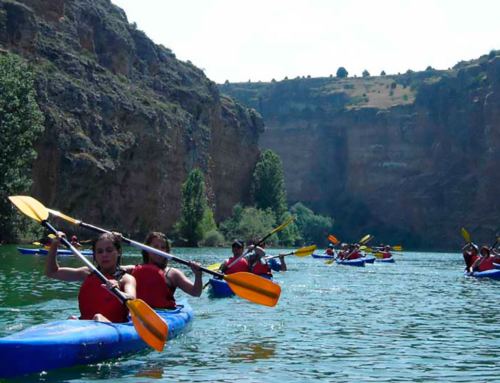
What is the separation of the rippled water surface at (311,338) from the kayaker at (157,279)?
0.72m

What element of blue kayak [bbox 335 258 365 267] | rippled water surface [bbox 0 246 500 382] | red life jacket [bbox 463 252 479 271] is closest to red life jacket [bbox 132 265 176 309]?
rippled water surface [bbox 0 246 500 382]

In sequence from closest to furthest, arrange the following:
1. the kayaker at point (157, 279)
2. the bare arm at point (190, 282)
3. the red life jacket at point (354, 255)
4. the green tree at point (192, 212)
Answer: the bare arm at point (190, 282) → the kayaker at point (157, 279) → the red life jacket at point (354, 255) → the green tree at point (192, 212)

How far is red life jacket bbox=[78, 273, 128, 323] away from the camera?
377 inches

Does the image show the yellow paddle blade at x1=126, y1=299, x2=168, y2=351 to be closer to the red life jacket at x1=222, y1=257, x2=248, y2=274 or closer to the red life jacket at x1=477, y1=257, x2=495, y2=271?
the red life jacket at x1=222, y1=257, x2=248, y2=274

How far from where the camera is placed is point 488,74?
391ft

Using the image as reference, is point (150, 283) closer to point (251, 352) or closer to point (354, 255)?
point (251, 352)

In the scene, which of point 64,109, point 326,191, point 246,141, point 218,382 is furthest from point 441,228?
point 218,382

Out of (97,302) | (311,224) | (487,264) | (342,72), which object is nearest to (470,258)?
(487,264)

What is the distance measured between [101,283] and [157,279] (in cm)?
177

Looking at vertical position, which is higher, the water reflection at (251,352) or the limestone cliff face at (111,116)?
the limestone cliff face at (111,116)

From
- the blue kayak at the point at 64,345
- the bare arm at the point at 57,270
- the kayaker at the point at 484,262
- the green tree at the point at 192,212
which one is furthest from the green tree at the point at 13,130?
the blue kayak at the point at 64,345

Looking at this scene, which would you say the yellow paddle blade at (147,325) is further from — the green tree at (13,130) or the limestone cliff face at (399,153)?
the limestone cliff face at (399,153)

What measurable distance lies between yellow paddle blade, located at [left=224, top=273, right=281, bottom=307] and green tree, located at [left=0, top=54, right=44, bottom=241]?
34.0m

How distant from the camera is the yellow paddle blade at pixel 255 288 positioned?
10.8 m
